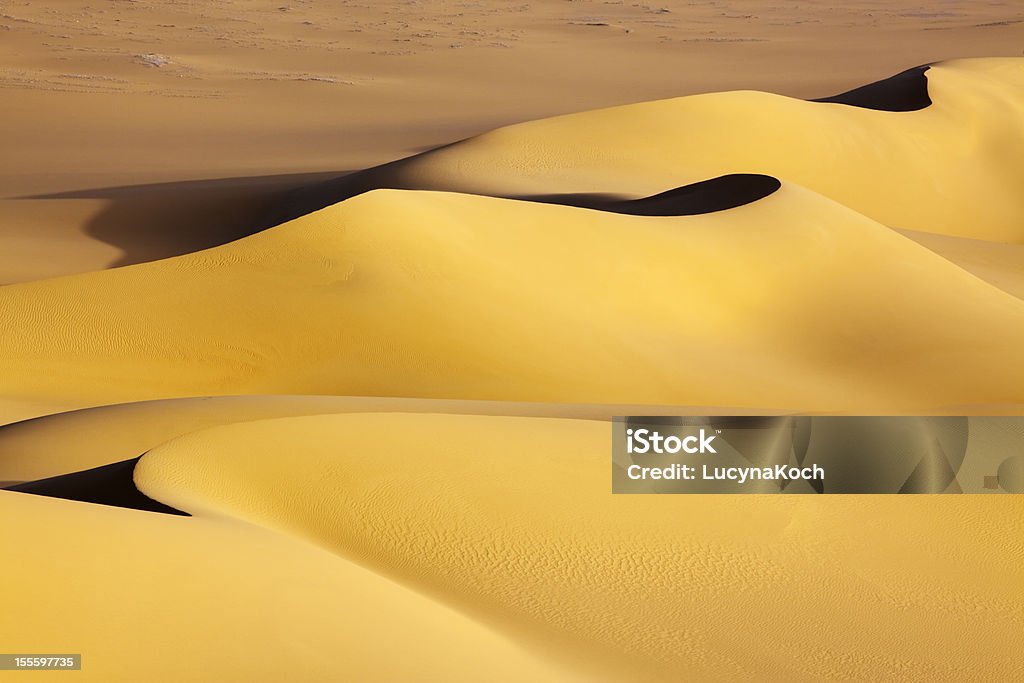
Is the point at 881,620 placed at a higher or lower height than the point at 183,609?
lower

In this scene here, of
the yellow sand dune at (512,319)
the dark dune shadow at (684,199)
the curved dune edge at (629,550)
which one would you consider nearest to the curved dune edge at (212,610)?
the curved dune edge at (629,550)

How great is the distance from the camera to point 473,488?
4.51m

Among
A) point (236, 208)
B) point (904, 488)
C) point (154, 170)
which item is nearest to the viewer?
point (904, 488)

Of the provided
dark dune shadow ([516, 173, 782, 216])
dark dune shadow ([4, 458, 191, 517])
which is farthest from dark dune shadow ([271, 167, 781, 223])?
dark dune shadow ([4, 458, 191, 517])

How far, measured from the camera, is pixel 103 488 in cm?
437

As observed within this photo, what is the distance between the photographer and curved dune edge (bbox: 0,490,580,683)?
2836mm

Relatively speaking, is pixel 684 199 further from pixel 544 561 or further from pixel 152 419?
pixel 544 561

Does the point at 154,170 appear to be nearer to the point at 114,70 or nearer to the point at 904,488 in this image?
the point at 114,70

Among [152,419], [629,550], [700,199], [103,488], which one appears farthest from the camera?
[700,199]

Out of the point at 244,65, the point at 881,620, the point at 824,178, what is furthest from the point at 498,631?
the point at 244,65

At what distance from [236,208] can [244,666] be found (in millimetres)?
13001

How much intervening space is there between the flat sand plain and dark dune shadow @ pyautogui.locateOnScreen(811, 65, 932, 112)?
80 millimetres

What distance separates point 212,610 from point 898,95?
19.3 metres

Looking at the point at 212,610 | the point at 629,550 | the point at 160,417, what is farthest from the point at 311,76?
the point at 212,610
